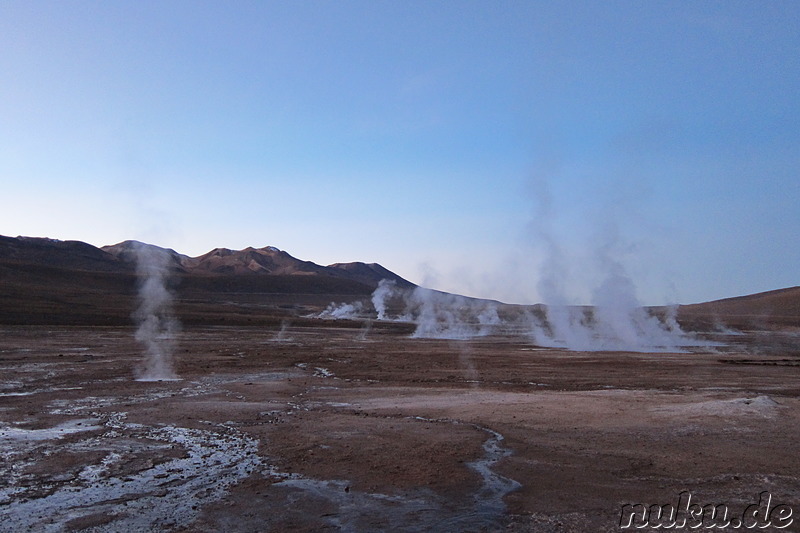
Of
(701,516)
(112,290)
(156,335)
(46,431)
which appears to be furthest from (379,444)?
(112,290)

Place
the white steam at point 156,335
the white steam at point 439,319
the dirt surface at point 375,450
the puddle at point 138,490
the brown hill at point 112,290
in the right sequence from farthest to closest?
the white steam at point 439,319, the brown hill at point 112,290, the white steam at point 156,335, the dirt surface at point 375,450, the puddle at point 138,490

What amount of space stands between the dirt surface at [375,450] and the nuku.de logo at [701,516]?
0.27 metres

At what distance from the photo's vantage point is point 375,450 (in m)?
12.6

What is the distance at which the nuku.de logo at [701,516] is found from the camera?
8.49 m

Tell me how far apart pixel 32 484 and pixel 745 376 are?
28.3m

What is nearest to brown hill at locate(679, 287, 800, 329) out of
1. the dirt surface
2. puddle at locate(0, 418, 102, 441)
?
the dirt surface

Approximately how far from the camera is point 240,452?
40.8 feet

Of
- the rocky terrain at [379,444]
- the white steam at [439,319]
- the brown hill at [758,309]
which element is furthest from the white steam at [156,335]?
the brown hill at [758,309]

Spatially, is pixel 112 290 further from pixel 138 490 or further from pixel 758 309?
pixel 758 309

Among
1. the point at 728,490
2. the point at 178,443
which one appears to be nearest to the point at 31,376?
the point at 178,443

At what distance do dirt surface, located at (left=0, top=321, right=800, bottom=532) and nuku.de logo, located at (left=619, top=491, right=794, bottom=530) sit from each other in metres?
0.27

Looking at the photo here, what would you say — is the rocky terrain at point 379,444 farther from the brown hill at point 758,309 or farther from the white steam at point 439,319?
the brown hill at point 758,309

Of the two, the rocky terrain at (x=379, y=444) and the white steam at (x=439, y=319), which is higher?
the white steam at (x=439, y=319)

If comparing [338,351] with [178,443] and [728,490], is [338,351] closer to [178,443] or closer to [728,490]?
[178,443]
